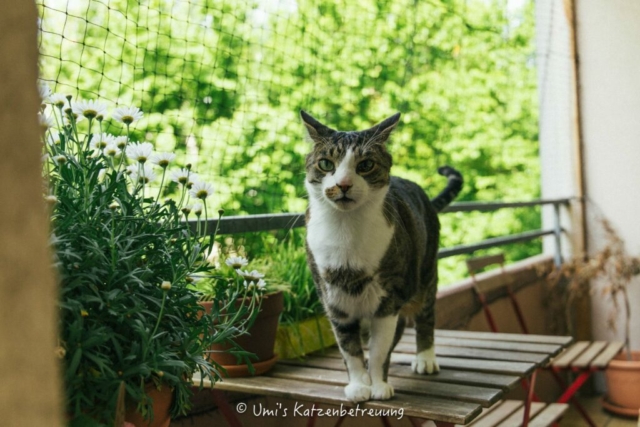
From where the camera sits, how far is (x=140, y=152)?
3.92 feet

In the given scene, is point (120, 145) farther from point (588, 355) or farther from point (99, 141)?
point (588, 355)

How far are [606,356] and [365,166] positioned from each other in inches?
88.9

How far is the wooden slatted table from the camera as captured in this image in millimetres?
1311

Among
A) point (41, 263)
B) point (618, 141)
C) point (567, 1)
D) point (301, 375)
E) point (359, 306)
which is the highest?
point (567, 1)

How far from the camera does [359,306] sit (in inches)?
57.3

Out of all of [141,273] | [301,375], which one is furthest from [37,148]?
[301,375]

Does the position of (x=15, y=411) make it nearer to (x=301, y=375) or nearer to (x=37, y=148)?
(x=37, y=148)

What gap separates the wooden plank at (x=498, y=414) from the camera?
228 centimetres

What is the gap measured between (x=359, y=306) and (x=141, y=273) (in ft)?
1.88

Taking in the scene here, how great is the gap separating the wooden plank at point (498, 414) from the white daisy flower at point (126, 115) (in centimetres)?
169

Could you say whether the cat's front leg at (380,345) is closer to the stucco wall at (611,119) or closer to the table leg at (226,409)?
the table leg at (226,409)

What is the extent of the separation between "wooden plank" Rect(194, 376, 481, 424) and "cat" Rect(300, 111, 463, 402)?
0.03 m

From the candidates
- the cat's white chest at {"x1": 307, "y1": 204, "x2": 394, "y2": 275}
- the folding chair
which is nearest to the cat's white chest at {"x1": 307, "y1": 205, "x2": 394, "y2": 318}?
the cat's white chest at {"x1": 307, "y1": 204, "x2": 394, "y2": 275}

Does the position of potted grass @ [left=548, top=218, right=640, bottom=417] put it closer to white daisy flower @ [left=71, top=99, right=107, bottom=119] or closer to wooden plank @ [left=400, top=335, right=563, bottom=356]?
wooden plank @ [left=400, top=335, right=563, bottom=356]
